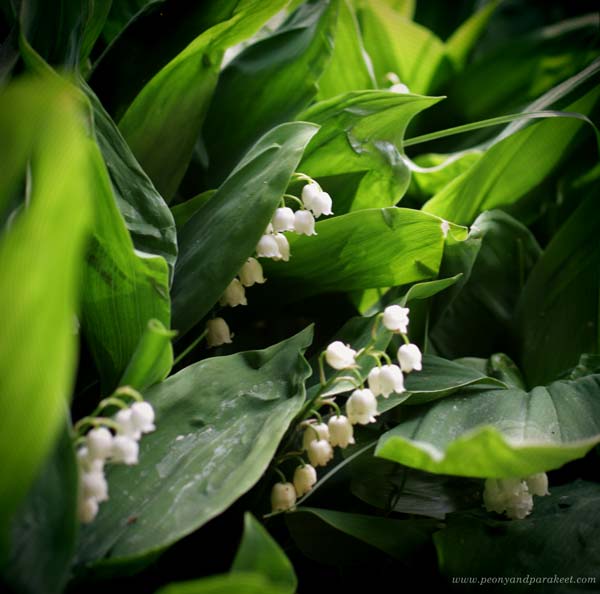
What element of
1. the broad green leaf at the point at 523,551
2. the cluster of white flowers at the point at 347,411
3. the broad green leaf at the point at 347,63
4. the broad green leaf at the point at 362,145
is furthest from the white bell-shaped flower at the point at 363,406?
the broad green leaf at the point at 347,63

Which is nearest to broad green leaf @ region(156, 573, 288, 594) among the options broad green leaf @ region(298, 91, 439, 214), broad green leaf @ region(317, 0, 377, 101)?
broad green leaf @ region(298, 91, 439, 214)

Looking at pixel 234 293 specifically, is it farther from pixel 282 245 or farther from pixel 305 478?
pixel 305 478

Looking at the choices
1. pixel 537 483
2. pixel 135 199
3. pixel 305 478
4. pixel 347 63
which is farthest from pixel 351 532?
pixel 347 63

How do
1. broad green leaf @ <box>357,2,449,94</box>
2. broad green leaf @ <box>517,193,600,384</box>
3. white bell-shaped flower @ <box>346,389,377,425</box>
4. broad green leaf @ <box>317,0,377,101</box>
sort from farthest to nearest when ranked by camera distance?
broad green leaf @ <box>357,2,449,94</box> → broad green leaf @ <box>317,0,377,101</box> → broad green leaf @ <box>517,193,600,384</box> → white bell-shaped flower @ <box>346,389,377,425</box>

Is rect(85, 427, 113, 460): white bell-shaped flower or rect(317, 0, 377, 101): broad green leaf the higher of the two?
rect(317, 0, 377, 101): broad green leaf

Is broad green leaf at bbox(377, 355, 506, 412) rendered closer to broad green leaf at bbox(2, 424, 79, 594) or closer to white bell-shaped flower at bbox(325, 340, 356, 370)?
white bell-shaped flower at bbox(325, 340, 356, 370)

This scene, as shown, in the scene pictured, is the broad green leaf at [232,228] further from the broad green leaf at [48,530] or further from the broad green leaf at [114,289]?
the broad green leaf at [48,530]

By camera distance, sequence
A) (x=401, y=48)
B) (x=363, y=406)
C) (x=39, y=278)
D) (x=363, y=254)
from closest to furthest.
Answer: (x=39, y=278), (x=363, y=406), (x=363, y=254), (x=401, y=48)

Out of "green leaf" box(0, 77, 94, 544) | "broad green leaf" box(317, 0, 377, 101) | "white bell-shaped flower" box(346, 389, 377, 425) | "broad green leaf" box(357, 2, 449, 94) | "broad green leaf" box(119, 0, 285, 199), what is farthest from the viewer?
"broad green leaf" box(357, 2, 449, 94)
